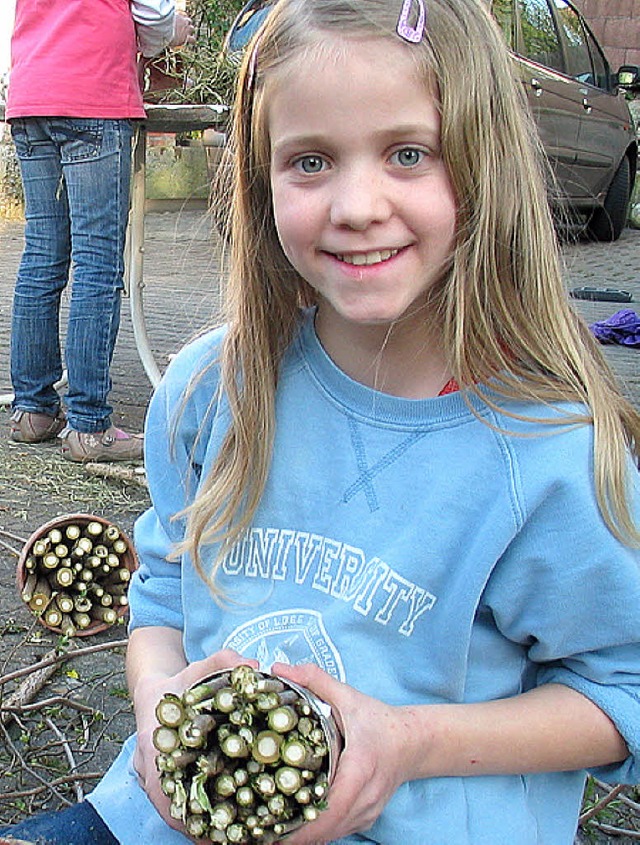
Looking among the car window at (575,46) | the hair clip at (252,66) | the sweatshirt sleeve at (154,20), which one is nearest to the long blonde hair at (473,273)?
the hair clip at (252,66)

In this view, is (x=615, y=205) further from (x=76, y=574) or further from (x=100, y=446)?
(x=76, y=574)

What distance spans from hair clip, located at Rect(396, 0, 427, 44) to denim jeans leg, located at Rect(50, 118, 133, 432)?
8.47 ft

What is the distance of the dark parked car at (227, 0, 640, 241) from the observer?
884 centimetres

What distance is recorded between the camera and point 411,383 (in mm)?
1440

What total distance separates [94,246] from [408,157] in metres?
2.67

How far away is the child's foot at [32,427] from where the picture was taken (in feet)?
13.9

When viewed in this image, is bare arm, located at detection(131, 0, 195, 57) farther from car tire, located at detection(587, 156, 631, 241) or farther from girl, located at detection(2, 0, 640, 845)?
car tire, located at detection(587, 156, 631, 241)

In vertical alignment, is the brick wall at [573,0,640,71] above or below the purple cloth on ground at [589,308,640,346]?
above

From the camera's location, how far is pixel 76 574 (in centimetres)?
273

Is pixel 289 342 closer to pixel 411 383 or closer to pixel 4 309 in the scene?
pixel 411 383

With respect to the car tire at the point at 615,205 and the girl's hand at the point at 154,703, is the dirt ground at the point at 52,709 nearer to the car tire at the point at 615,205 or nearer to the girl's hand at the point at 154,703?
the girl's hand at the point at 154,703

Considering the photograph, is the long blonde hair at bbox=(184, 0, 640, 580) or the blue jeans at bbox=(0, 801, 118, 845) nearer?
the long blonde hair at bbox=(184, 0, 640, 580)

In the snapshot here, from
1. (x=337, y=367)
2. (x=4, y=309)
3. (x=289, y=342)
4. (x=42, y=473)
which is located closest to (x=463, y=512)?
(x=337, y=367)

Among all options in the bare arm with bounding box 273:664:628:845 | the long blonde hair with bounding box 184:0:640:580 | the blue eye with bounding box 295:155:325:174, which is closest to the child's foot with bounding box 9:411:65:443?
the long blonde hair with bounding box 184:0:640:580
